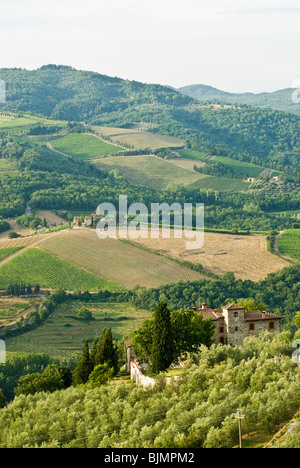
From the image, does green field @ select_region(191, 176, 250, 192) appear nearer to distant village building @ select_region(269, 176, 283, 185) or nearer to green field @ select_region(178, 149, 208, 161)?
distant village building @ select_region(269, 176, 283, 185)

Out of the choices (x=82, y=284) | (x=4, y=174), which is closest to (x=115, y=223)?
(x=82, y=284)

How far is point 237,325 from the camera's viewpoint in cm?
4519

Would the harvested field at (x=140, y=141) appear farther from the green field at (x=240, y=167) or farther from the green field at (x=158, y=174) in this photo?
the green field at (x=240, y=167)

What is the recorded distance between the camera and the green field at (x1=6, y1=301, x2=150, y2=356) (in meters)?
69.2

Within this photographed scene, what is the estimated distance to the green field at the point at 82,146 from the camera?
178m

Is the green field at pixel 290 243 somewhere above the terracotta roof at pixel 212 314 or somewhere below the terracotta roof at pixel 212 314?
below

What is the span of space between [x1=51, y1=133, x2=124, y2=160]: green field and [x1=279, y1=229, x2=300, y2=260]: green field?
232ft

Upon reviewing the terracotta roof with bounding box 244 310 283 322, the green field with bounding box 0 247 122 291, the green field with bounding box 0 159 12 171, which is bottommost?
the green field with bounding box 0 247 122 291

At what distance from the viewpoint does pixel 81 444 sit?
112 ft

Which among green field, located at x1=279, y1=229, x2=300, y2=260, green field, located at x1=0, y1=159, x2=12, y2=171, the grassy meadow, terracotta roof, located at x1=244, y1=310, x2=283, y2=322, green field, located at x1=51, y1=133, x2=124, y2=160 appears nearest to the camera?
terracotta roof, located at x1=244, y1=310, x2=283, y2=322

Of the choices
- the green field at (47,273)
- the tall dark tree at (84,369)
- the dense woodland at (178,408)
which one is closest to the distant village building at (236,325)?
the tall dark tree at (84,369)

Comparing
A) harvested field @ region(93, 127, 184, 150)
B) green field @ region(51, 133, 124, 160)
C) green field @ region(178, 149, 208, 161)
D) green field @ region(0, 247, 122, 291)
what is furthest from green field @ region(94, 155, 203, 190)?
green field @ region(0, 247, 122, 291)

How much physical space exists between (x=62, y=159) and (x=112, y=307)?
3385 inches

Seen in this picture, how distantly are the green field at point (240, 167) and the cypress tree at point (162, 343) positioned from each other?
131699 mm
